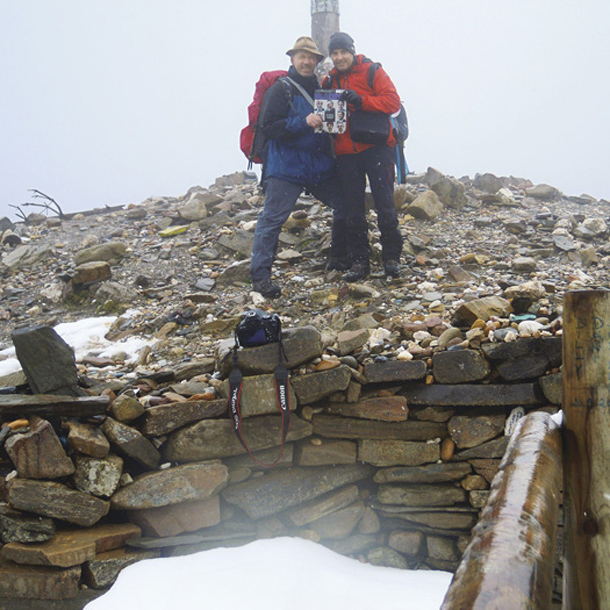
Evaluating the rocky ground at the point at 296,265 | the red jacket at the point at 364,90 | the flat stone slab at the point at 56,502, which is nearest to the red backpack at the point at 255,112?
the red jacket at the point at 364,90

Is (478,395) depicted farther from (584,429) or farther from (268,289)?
(584,429)

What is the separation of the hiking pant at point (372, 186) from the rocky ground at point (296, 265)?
62 centimetres

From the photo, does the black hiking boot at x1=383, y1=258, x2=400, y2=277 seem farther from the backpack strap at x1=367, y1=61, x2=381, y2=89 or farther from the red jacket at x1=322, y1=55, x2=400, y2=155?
the backpack strap at x1=367, y1=61, x2=381, y2=89

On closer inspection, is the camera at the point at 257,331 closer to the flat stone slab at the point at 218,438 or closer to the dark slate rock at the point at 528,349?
the flat stone slab at the point at 218,438

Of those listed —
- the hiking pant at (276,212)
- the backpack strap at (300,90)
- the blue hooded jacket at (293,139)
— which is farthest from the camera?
the hiking pant at (276,212)

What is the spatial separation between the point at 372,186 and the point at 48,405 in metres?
4.01

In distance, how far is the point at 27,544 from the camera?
4.23m

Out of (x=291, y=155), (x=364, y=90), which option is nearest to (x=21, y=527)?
(x=291, y=155)

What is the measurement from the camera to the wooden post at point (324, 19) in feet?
45.5

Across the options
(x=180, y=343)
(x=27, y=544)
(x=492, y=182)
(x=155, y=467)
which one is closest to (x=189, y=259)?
(x=180, y=343)

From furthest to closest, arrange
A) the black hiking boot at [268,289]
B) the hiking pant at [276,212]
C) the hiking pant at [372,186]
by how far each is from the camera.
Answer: the black hiking boot at [268,289], the hiking pant at [276,212], the hiking pant at [372,186]

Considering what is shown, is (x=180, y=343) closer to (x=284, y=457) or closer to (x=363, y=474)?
(x=284, y=457)

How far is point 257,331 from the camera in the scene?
466 cm

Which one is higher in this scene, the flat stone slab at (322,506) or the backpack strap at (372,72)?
the backpack strap at (372,72)
